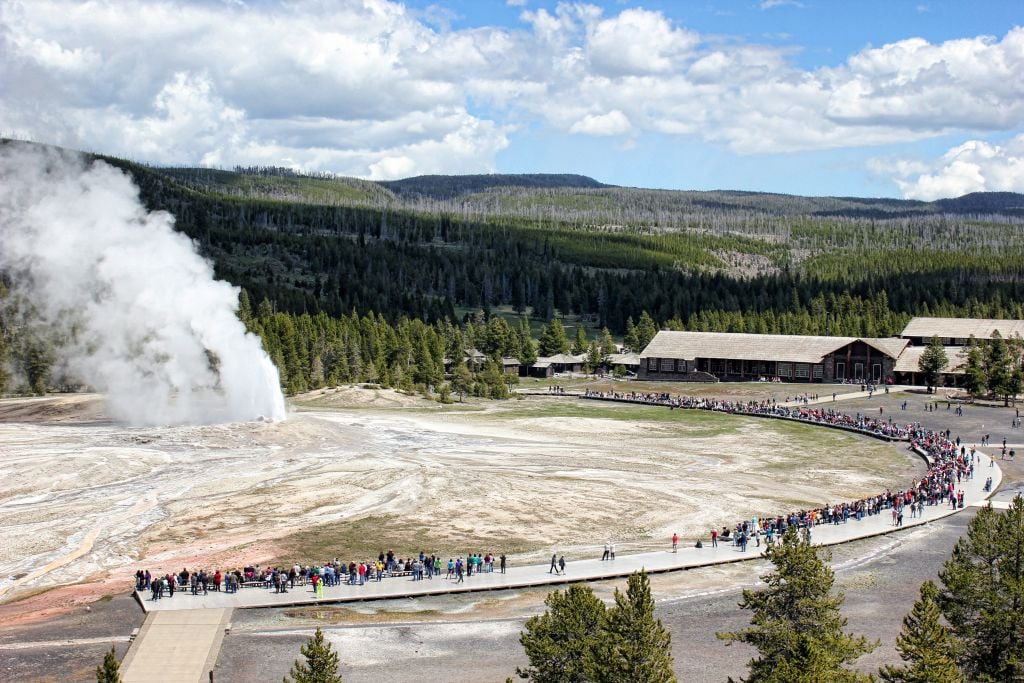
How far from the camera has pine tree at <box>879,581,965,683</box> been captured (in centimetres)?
2294

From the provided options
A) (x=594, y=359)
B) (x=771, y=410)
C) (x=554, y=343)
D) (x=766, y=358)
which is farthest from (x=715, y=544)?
(x=554, y=343)

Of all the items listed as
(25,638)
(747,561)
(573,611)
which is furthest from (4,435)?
(573,611)

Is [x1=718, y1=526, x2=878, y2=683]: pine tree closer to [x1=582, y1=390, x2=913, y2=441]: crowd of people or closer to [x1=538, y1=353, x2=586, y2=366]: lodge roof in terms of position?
[x1=582, y1=390, x2=913, y2=441]: crowd of people

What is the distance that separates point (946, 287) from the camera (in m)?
184

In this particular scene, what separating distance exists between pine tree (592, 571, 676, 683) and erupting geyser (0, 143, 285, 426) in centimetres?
5449

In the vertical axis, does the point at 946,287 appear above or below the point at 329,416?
above

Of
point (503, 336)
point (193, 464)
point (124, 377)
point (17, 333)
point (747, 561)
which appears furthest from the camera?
point (503, 336)

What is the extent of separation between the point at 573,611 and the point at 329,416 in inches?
2432

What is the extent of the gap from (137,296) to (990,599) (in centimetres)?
6195

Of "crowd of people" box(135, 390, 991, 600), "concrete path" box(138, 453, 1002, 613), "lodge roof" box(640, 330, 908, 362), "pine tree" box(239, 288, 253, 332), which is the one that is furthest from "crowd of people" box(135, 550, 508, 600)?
"lodge roof" box(640, 330, 908, 362)

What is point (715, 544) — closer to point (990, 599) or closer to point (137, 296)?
point (990, 599)

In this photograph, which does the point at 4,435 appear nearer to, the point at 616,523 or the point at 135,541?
the point at 135,541

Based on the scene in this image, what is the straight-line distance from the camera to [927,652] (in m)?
23.3

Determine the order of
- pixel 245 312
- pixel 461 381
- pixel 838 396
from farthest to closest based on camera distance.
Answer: pixel 245 312, pixel 838 396, pixel 461 381
